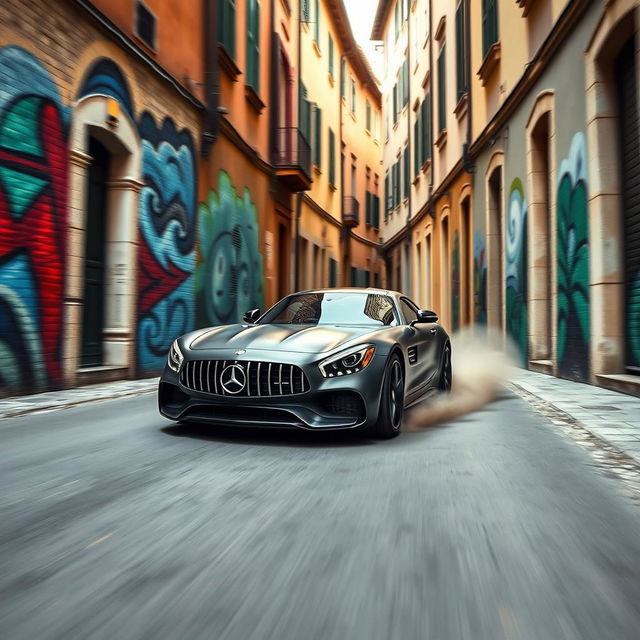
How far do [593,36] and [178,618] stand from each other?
9.55 meters

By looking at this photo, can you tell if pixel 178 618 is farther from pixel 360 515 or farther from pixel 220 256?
pixel 220 256

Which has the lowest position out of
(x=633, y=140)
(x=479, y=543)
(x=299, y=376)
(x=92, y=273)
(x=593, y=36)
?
(x=479, y=543)

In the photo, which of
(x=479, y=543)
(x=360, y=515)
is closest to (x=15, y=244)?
(x=360, y=515)

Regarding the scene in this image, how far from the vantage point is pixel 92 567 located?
250 centimetres

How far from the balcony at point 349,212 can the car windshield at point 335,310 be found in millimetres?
25211

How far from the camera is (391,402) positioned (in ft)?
17.9

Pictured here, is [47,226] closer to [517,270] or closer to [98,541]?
[98,541]

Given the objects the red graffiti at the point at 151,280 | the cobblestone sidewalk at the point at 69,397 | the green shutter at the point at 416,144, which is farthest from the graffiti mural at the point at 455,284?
the cobblestone sidewalk at the point at 69,397

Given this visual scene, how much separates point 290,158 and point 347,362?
16.3m

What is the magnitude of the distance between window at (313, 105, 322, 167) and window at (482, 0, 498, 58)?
10.8 metres

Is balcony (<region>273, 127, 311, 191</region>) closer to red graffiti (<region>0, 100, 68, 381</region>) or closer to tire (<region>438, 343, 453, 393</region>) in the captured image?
red graffiti (<region>0, 100, 68, 381</region>)

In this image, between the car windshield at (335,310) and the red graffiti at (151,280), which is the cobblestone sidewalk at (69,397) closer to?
the red graffiti at (151,280)

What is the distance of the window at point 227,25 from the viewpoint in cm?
1498

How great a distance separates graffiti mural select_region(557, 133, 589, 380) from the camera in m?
10.2
